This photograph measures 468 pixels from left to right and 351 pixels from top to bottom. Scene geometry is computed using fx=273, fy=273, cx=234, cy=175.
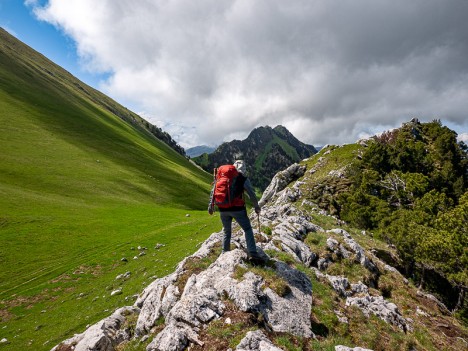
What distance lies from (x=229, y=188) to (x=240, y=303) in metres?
5.00

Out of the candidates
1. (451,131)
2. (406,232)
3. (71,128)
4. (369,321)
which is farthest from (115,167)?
(451,131)

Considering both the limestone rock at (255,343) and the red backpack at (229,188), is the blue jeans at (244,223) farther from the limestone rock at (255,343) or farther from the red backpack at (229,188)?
the limestone rock at (255,343)

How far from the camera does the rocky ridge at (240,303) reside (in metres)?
10.5

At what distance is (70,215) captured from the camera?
54.8 metres

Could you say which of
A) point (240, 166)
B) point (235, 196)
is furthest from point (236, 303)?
point (240, 166)

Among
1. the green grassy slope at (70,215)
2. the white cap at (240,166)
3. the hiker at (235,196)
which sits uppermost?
the white cap at (240,166)

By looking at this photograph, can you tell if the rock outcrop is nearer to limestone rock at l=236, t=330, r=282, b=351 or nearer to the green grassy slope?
limestone rock at l=236, t=330, r=282, b=351

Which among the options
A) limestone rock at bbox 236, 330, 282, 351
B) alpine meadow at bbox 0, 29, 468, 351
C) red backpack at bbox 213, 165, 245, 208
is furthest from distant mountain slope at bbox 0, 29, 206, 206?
limestone rock at bbox 236, 330, 282, 351

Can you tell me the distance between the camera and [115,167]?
93375 mm

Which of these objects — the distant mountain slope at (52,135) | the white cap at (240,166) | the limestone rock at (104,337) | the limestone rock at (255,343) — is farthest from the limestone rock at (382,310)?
the distant mountain slope at (52,135)

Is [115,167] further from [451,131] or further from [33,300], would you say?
[451,131]

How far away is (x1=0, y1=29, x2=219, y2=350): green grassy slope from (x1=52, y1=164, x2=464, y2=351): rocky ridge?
1342cm

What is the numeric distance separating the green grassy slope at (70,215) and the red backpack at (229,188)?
1983cm

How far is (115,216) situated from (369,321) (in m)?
56.3
